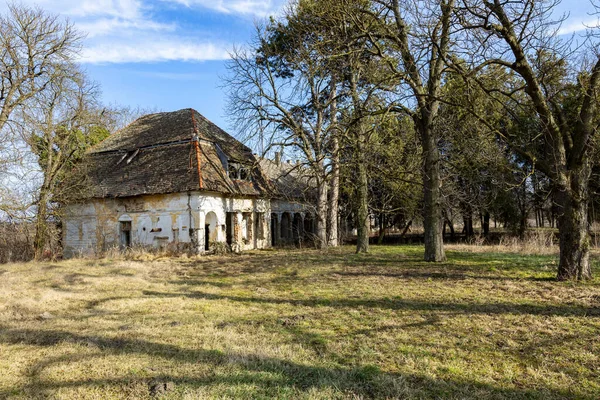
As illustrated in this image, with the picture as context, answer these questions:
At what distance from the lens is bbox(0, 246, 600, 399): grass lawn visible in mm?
4281

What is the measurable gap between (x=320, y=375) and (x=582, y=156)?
8.29 meters

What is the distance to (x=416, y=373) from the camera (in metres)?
4.52

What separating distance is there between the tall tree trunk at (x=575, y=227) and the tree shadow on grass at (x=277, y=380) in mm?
6248

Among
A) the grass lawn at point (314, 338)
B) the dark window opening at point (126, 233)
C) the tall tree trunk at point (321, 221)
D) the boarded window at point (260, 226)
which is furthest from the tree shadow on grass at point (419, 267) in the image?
the boarded window at point (260, 226)

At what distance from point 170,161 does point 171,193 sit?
243 cm

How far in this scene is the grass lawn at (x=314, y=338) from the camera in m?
4.28

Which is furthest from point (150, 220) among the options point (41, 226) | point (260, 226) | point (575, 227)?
point (575, 227)

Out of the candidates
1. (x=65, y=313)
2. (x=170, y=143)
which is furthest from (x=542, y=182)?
(x=65, y=313)

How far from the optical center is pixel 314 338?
5906mm

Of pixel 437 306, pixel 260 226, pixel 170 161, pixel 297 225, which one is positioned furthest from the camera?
pixel 297 225

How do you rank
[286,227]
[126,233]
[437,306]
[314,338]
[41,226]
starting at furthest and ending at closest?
[286,227]
[126,233]
[41,226]
[437,306]
[314,338]

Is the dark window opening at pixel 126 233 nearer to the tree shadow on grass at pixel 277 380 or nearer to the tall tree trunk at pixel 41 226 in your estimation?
the tall tree trunk at pixel 41 226

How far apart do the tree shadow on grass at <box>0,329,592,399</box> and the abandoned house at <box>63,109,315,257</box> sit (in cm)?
1489

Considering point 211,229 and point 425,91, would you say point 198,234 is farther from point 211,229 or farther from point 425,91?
point 425,91
